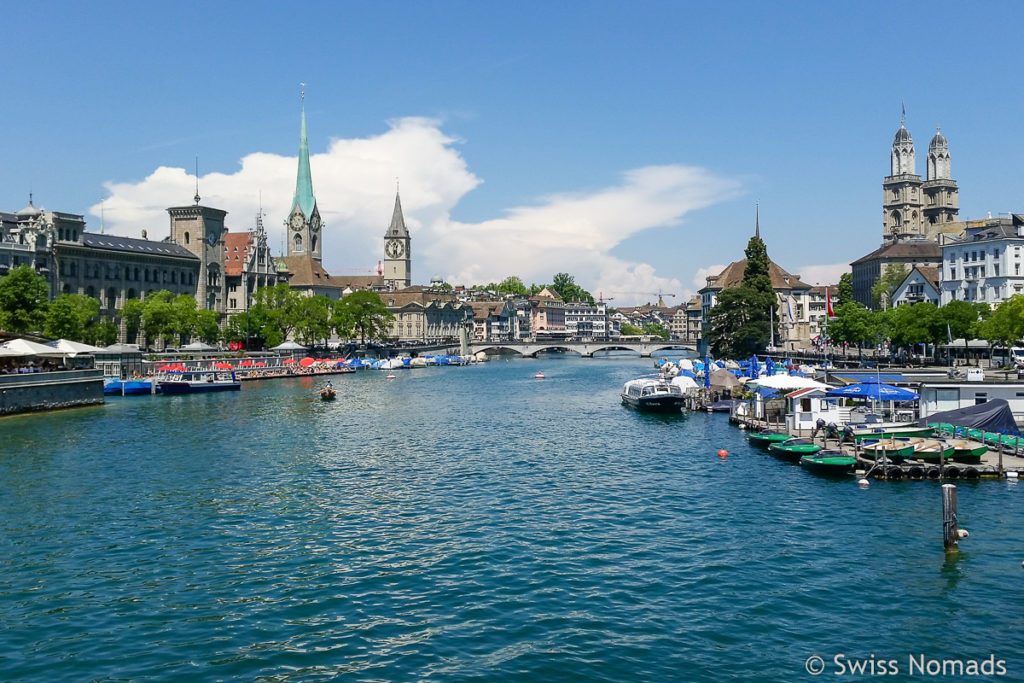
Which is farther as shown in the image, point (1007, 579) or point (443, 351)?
point (443, 351)

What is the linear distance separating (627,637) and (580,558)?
6769 mm

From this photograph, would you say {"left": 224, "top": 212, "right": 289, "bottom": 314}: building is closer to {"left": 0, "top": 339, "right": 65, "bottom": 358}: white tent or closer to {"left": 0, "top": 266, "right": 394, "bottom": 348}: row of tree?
{"left": 0, "top": 266, "right": 394, "bottom": 348}: row of tree

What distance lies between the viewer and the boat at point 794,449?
4541cm

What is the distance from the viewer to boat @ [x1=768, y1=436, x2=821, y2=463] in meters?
45.4

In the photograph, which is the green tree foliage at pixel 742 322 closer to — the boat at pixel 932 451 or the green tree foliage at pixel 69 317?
the boat at pixel 932 451

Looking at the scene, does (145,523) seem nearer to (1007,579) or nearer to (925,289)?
(1007,579)

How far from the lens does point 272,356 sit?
449ft

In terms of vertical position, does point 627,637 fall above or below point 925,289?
below

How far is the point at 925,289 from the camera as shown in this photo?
12244 cm

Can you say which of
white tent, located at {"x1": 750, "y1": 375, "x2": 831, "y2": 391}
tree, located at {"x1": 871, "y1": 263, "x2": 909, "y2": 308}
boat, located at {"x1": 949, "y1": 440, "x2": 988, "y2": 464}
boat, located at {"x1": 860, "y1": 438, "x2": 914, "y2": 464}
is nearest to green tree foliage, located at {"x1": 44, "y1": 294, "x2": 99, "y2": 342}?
white tent, located at {"x1": 750, "y1": 375, "x2": 831, "y2": 391}

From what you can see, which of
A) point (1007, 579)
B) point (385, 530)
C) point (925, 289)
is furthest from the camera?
point (925, 289)

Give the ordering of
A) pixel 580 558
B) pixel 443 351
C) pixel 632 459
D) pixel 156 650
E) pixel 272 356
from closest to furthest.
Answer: pixel 156 650
pixel 580 558
pixel 632 459
pixel 272 356
pixel 443 351

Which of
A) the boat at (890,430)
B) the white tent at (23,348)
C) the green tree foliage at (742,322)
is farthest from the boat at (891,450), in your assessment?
the green tree foliage at (742,322)

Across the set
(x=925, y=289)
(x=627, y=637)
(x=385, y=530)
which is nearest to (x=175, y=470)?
(x=385, y=530)
